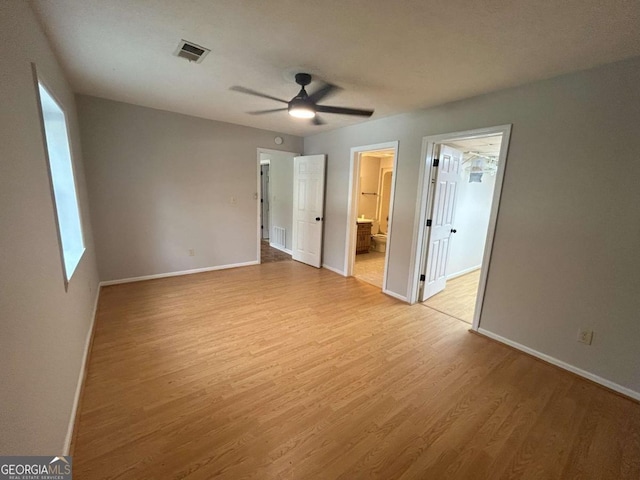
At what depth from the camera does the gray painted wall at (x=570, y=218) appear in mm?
1927

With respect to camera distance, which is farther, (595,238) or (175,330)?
(175,330)

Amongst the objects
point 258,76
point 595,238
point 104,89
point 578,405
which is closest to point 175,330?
point 258,76

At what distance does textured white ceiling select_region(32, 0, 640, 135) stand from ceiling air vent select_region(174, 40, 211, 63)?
53 mm

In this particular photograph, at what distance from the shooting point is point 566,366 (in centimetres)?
226

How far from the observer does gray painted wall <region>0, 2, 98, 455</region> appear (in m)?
0.96

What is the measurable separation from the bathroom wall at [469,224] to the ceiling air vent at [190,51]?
3.91 meters

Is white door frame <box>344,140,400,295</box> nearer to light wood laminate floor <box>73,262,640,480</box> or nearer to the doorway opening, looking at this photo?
light wood laminate floor <box>73,262,640,480</box>

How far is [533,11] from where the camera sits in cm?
142

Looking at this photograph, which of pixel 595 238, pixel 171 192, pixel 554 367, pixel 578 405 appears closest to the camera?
pixel 578 405

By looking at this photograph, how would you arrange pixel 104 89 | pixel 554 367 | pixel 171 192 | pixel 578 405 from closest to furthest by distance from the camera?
pixel 578 405
pixel 554 367
pixel 104 89
pixel 171 192

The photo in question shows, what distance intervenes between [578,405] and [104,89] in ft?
17.4

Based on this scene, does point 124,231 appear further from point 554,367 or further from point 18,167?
point 554,367

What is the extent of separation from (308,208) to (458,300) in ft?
9.43

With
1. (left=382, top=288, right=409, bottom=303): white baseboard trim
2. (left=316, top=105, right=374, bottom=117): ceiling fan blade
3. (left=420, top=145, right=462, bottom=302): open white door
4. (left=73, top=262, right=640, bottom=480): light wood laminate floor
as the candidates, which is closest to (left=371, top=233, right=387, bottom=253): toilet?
(left=420, top=145, right=462, bottom=302): open white door
